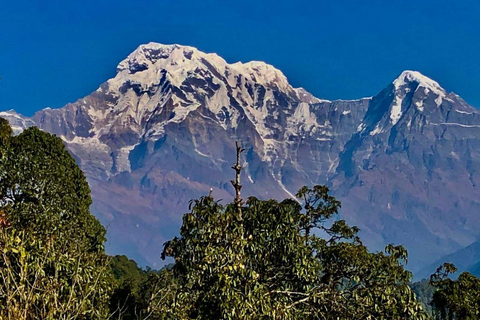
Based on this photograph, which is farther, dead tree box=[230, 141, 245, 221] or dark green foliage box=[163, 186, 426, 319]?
dead tree box=[230, 141, 245, 221]

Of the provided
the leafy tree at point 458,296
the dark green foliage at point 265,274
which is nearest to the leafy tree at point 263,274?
the dark green foliage at point 265,274

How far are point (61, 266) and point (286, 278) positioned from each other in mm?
5731

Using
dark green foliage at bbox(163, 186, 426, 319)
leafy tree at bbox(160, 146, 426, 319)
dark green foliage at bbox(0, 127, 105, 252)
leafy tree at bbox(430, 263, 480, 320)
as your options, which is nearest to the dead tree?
leafy tree at bbox(160, 146, 426, 319)

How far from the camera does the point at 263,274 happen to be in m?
14.5

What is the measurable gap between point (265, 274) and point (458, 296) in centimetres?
1701

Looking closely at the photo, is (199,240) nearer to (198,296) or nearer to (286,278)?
(198,296)

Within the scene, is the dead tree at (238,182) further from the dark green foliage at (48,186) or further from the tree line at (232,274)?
the dark green foliage at (48,186)

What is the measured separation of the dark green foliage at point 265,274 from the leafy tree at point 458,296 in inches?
486

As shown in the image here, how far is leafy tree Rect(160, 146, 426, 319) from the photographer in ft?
38.3

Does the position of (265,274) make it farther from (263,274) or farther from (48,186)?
(48,186)

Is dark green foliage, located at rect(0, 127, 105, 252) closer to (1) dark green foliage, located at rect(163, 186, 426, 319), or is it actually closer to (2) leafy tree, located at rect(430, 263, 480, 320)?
(1) dark green foliage, located at rect(163, 186, 426, 319)

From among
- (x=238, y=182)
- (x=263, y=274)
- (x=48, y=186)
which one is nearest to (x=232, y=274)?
(x=263, y=274)

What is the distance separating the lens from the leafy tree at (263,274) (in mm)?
11664

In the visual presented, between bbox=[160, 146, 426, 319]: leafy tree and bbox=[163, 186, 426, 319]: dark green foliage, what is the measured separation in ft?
0.07
